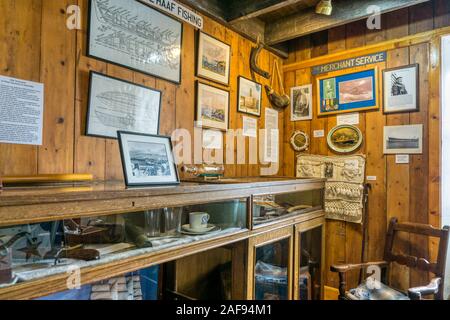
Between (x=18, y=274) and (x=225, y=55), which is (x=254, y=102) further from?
(x=18, y=274)

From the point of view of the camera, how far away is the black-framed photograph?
1.36m

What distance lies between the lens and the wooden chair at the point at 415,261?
176 centimetres

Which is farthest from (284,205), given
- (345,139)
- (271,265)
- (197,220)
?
(345,139)

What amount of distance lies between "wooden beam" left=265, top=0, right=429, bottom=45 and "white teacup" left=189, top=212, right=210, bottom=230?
177 centimetres

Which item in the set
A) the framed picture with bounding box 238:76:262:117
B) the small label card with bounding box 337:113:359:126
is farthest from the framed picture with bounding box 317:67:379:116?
the framed picture with bounding box 238:76:262:117

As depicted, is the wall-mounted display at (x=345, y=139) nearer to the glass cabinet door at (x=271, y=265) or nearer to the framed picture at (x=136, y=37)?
the glass cabinet door at (x=271, y=265)

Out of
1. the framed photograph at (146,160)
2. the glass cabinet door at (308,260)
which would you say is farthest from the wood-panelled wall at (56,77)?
the glass cabinet door at (308,260)

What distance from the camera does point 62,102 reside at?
49.6 inches

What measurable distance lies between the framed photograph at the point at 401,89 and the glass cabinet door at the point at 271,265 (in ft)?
4.19


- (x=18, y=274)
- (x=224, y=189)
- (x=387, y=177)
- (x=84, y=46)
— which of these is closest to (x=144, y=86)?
(x=84, y=46)

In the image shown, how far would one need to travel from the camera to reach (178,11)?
5.67ft

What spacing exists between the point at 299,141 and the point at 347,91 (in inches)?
22.9

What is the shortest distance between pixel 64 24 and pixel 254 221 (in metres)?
1.30

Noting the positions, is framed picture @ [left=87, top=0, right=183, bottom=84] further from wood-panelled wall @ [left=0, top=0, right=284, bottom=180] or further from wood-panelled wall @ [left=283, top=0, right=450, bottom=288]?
wood-panelled wall @ [left=283, top=0, right=450, bottom=288]
